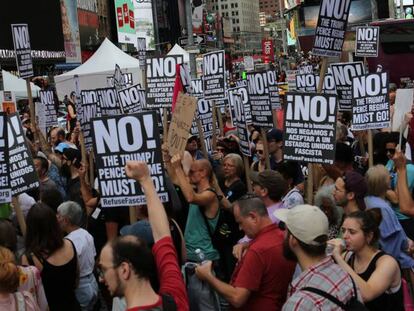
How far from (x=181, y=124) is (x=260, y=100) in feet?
9.15

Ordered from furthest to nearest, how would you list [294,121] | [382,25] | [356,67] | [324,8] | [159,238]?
[382,25] < [356,67] < [324,8] < [294,121] < [159,238]

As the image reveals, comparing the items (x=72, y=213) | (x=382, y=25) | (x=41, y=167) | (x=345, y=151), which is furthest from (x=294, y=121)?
(x=382, y=25)

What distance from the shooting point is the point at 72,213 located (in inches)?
236

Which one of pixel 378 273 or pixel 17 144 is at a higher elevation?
pixel 17 144

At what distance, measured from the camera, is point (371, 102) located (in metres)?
9.29

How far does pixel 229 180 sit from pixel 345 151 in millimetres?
1270

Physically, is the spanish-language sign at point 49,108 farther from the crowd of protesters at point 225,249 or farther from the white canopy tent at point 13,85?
the white canopy tent at point 13,85

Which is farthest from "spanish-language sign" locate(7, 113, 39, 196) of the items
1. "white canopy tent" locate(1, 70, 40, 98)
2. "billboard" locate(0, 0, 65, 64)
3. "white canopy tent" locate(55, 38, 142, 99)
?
"billboard" locate(0, 0, 65, 64)

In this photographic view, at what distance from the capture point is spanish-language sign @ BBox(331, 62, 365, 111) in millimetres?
11641

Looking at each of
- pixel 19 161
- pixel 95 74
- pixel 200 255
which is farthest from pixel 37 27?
pixel 200 255

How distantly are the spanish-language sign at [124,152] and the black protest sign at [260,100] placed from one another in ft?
15.0

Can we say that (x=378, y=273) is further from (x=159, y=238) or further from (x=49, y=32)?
(x=49, y=32)

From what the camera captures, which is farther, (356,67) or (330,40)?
(356,67)

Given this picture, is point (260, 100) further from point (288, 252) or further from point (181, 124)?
point (288, 252)
